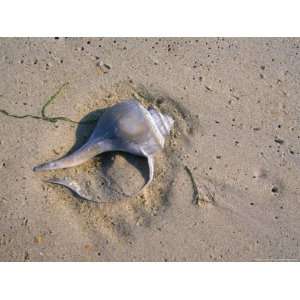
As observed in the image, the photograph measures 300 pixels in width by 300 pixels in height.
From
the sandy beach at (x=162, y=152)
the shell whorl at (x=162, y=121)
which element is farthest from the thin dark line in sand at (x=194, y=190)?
the shell whorl at (x=162, y=121)

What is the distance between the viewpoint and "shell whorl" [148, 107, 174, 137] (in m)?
3.50

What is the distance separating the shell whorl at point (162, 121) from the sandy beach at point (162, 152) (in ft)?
0.36

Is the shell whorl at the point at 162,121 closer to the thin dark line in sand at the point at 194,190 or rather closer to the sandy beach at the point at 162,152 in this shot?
the sandy beach at the point at 162,152

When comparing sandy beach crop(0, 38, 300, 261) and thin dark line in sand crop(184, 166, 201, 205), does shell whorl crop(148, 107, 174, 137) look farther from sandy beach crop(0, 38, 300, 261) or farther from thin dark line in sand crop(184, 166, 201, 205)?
thin dark line in sand crop(184, 166, 201, 205)

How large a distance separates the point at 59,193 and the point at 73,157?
0.39 meters

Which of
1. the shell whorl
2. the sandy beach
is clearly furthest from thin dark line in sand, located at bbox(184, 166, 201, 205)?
the shell whorl

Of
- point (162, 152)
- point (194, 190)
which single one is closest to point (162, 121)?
point (162, 152)

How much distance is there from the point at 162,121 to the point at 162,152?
32cm

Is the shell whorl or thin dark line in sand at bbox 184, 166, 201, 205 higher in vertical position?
the shell whorl

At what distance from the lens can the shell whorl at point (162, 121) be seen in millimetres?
3496

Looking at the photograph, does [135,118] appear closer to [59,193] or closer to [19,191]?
[59,193]

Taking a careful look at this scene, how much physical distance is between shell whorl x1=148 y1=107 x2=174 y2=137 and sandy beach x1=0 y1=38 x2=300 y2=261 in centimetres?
11

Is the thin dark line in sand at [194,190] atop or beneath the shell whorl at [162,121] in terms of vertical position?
beneath

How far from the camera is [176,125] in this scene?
365cm
